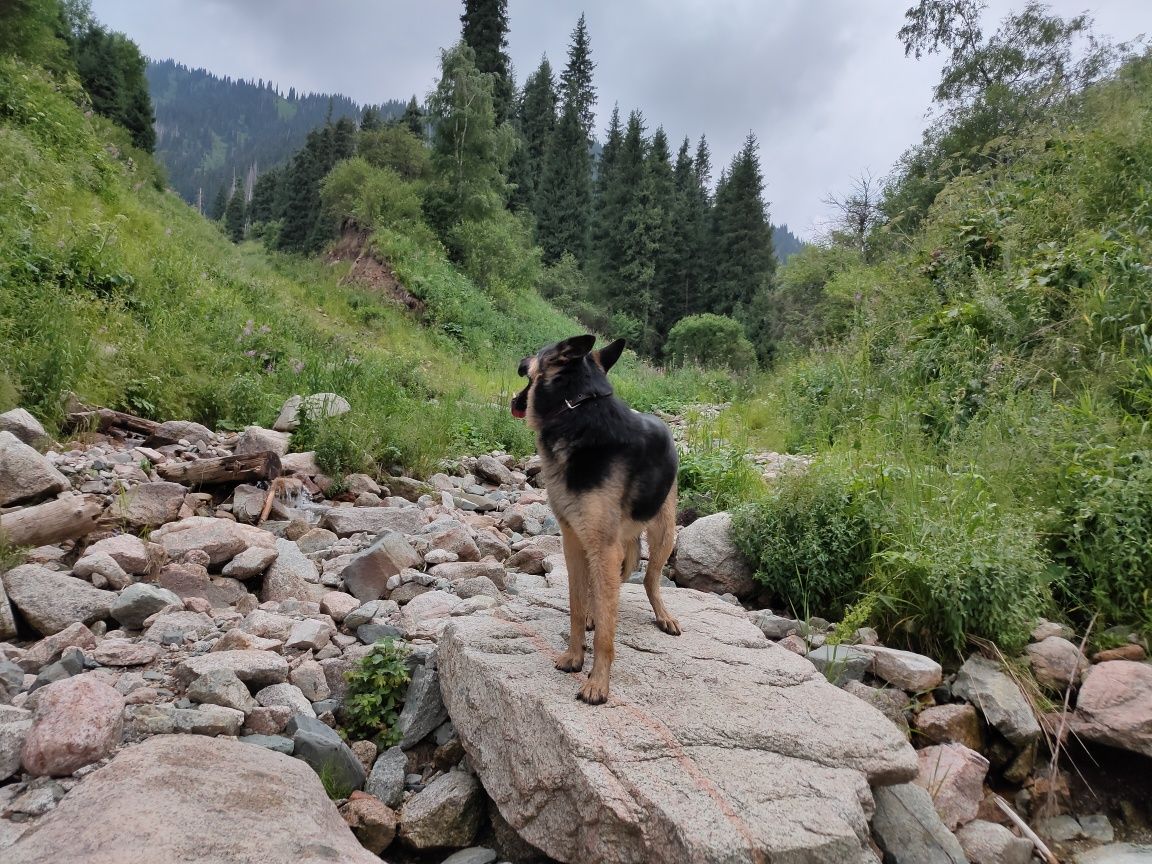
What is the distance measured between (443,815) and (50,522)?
130 inches

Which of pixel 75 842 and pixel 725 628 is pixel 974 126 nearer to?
pixel 725 628

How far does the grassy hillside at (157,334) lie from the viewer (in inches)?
269

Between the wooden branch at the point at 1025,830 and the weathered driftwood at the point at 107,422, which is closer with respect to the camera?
the wooden branch at the point at 1025,830

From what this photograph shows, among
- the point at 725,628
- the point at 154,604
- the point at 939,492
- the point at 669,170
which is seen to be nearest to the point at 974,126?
the point at 939,492

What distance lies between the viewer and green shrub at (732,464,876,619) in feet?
15.8

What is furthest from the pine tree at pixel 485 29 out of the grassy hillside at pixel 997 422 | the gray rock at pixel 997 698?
the gray rock at pixel 997 698

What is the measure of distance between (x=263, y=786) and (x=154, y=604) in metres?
1.86

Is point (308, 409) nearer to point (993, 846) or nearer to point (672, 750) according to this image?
point (672, 750)

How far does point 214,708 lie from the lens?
9.51ft

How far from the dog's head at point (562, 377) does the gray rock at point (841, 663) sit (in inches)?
83.4

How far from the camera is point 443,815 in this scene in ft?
9.16

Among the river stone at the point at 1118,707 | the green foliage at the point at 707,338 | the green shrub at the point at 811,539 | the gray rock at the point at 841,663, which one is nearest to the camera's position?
the river stone at the point at 1118,707

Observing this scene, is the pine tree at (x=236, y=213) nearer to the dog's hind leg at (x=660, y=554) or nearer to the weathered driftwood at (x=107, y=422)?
the weathered driftwood at (x=107, y=422)

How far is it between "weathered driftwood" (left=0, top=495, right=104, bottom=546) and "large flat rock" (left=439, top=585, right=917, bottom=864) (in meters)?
2.76
